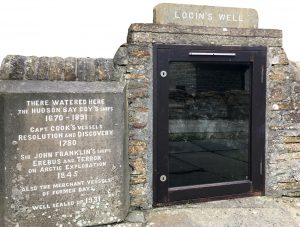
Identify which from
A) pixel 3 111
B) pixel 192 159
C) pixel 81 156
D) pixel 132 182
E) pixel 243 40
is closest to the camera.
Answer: pixel 3 111

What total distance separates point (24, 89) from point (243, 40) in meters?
2.44

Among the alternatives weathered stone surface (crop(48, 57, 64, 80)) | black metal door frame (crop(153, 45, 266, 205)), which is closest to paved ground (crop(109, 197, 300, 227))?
black metal door frame (crop(153, 45, 266, 205))

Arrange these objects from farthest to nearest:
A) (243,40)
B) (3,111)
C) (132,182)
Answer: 1. (243,40)
2. (132,182)
3. (3,111)

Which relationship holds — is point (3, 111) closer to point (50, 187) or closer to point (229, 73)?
point (50, 187)

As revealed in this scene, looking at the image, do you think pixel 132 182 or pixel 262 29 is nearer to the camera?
pixel 132 182

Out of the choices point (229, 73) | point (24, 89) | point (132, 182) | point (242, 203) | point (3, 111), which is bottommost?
point (242, 203)

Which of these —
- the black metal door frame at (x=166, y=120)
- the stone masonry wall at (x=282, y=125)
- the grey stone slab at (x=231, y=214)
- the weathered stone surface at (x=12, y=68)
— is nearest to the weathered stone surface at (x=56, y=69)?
the weathered stone surface at (x=12, y=68)

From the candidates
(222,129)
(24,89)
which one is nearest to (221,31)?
(222,129)

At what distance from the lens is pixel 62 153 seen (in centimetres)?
308

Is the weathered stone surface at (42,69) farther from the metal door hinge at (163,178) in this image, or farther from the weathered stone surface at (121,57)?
the metal door hinge at (163,178)

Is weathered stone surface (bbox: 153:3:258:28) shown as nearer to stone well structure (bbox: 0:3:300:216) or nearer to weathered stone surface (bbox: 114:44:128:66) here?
stone well structure (bbox: 0:3:300:216)

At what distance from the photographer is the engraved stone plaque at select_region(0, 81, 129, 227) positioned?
2.92 m

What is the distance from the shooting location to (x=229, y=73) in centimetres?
382

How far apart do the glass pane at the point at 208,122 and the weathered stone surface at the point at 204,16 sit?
1.53 ft
